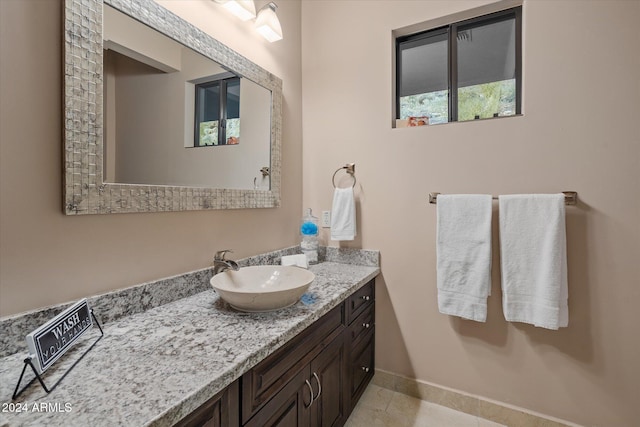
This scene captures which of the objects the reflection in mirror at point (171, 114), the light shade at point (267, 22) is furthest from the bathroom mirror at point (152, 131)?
the light shade at point (267, 22)

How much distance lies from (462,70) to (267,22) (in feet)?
3.65

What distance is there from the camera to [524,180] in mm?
1462

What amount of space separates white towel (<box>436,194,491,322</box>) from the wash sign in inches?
58.1

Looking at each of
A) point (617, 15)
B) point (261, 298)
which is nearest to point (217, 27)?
point (261, 298)

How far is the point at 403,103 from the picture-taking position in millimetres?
1856

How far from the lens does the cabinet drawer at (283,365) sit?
0.81 metres

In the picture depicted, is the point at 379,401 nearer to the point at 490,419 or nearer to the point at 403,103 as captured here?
the point at 490,419

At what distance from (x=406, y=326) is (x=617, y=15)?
5.85 ft

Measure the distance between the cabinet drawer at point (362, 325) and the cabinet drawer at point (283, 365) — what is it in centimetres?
23

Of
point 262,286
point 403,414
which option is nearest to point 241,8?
point 262,286

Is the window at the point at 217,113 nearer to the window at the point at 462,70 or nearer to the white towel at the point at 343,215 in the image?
the white towel at the point at 343,215

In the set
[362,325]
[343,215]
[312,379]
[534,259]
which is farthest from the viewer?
[343,215]

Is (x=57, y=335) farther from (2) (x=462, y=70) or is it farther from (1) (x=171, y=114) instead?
(2) (x=462, y=70)

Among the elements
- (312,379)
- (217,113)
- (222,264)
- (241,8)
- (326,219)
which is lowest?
(312,379)
